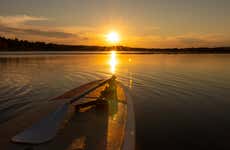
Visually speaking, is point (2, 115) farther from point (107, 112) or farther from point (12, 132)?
point (107, 112)

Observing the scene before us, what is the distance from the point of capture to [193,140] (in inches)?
196

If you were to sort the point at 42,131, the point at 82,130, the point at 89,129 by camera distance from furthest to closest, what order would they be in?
1. the point at 89,129
2. the point at 82,130
3. the point at 42,131

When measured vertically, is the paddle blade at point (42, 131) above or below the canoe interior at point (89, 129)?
above

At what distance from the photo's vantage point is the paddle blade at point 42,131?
2998 mm

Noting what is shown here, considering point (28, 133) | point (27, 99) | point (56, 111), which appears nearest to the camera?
point (28, 133)

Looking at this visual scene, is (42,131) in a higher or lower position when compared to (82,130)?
higher

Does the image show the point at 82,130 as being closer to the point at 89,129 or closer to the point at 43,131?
the point at 89,129

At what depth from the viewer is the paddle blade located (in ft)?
9.84

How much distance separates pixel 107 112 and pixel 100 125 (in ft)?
2.88

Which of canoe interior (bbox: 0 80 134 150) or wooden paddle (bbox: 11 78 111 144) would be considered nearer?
wooden paddle (bbox: 11 78 111 144)

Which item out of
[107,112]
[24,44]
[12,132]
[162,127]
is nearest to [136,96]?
[162,127]

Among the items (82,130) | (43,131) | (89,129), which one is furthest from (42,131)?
(89,129)

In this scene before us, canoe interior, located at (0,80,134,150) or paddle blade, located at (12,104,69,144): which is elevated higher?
paddle blade, located at (12,104,69,144)

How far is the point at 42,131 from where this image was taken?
3254 mm
